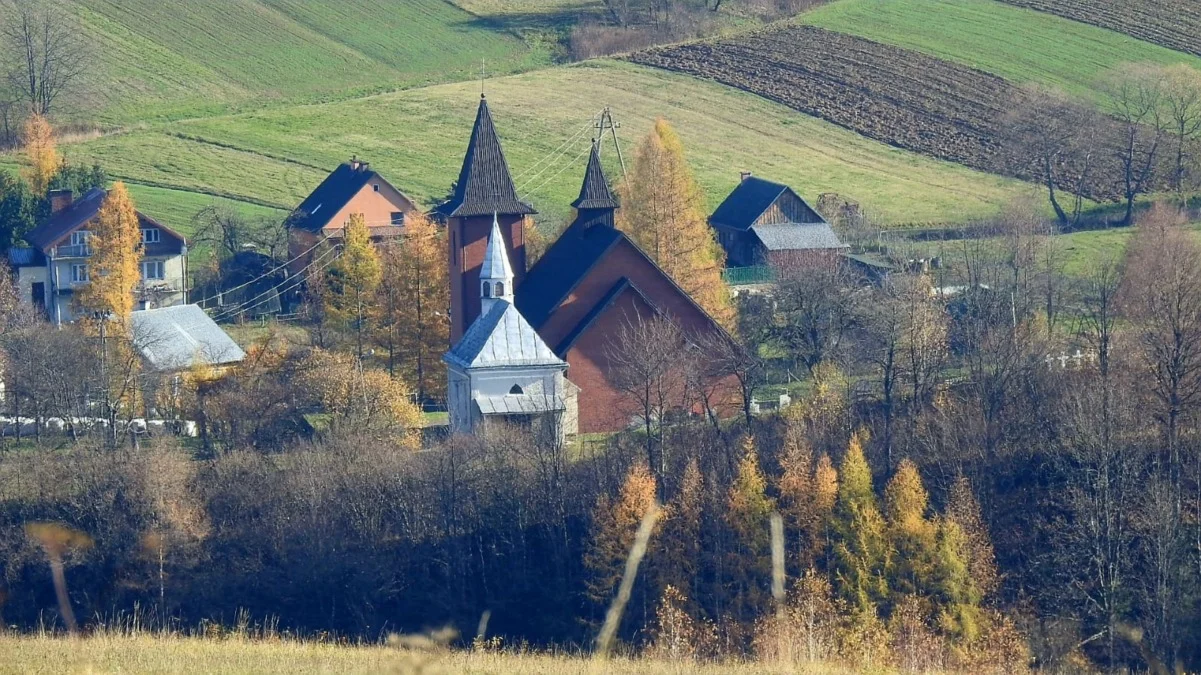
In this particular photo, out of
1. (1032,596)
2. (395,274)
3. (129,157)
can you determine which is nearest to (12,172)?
(129,157)

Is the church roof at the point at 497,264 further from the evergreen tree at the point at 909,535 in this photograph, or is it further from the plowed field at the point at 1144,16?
the plowed field at the point at 1144,16

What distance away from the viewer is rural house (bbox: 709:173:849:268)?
214 ft

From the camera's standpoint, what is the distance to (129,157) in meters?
75.7

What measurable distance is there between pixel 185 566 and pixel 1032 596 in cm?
1709

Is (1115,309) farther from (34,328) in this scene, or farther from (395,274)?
(34,328)

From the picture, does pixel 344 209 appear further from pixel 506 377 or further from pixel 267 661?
pixel 267 661

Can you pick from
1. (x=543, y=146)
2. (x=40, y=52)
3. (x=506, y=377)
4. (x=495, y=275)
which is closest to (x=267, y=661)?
(x=506, y=377)

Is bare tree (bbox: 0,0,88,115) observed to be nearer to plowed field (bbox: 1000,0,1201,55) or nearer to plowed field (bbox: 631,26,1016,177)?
plowed field (bbox: 631,26,1016,177)

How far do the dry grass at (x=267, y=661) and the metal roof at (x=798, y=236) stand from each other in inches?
1628

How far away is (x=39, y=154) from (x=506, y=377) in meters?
33.3

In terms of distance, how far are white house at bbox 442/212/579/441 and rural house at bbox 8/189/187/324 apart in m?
17.7

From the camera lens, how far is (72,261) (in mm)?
61125

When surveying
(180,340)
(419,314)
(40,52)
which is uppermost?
Answer: (40,52)

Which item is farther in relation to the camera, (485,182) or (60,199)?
(60,199)
